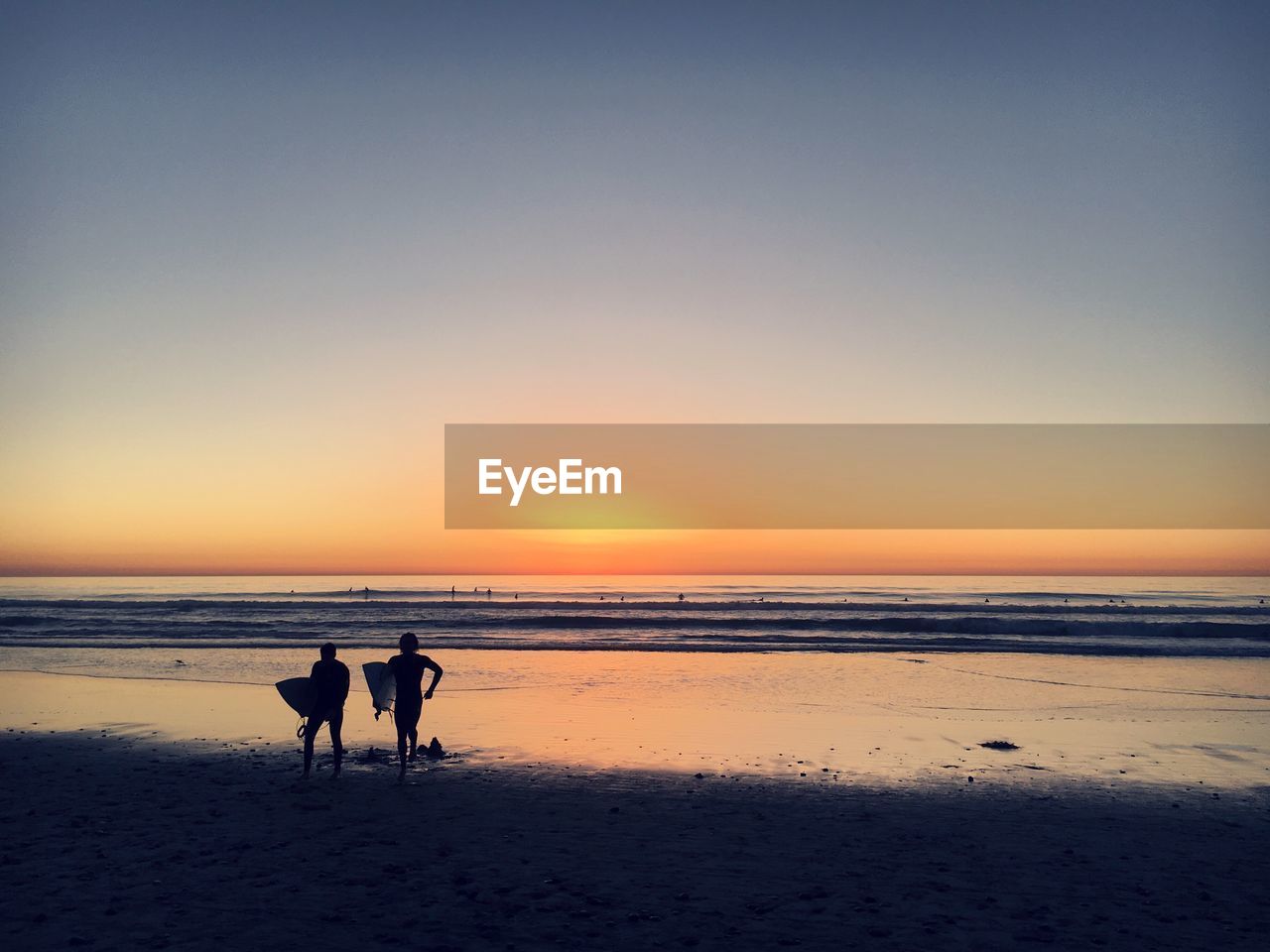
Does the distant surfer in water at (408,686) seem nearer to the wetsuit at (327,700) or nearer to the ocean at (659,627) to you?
the wetsuit at (327,700)

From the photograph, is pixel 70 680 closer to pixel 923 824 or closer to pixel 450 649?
pixel 450 649

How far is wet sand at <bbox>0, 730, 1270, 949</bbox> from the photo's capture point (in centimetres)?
745

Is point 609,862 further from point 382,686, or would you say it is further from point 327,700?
point 382,686

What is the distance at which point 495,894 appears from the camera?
27.0 ft

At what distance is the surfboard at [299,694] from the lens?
13.5m

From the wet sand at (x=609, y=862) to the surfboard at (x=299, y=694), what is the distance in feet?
3.35

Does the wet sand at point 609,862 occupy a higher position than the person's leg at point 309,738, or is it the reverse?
the person's leg at point 309,738

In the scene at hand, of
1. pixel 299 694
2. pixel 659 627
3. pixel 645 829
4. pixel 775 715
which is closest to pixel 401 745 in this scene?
pixel 299 694

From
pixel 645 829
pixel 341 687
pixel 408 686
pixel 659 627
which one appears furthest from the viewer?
pixel 659 627

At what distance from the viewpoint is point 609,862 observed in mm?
9367

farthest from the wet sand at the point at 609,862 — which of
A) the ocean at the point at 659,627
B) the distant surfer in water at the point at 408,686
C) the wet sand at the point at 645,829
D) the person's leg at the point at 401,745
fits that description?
the ocean at the point at 659,627

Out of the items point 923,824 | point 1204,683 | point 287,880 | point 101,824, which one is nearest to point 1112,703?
point 1204,683

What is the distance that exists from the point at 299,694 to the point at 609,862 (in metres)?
6.75

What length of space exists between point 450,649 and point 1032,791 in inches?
1076
